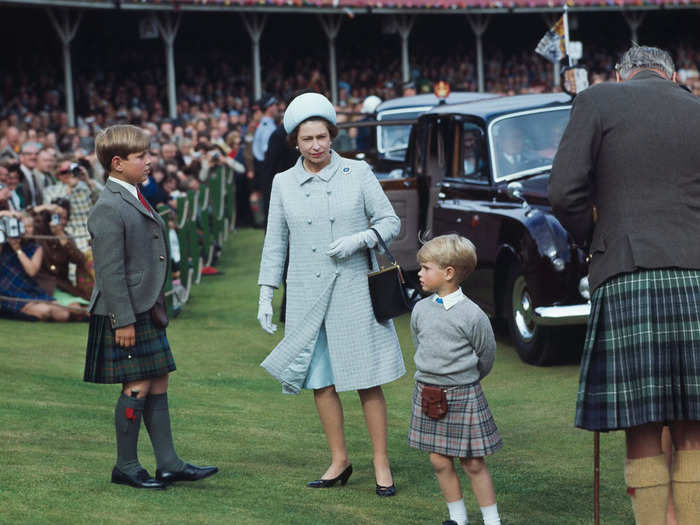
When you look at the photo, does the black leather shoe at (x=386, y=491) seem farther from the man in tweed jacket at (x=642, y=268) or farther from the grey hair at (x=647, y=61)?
the grey hair at (x=647, y=61)

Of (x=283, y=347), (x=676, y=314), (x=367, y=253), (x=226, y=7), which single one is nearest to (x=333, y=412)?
(x=283, y=347)

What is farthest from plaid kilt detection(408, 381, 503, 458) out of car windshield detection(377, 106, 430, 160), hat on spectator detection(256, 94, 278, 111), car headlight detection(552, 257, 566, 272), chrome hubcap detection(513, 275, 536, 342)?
hat on spectator detection(256, 94, 278, 111)

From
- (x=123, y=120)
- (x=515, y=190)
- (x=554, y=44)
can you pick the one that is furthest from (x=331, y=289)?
(x=123, y=120)

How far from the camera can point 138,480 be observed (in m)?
5.30

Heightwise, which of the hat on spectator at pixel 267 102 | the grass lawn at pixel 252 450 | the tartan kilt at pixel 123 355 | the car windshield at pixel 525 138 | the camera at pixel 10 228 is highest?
the hat on spectator at pixel 267 102

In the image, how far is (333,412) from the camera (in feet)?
18.0

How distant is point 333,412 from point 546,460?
127 centimetres

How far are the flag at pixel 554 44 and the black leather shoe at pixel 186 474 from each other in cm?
781

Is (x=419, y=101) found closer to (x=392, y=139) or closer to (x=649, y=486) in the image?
(x=392, y=139)

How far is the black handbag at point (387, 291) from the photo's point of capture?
17.5 ft

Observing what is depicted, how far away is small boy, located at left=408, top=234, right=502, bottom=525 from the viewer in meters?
4.63

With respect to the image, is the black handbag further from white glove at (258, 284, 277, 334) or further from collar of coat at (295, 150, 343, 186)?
white glove at (258, 284, 277, 334)

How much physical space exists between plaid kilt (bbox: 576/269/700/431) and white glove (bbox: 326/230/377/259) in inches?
63.8

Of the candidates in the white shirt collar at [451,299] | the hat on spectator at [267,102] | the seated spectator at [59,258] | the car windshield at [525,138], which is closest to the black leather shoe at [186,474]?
the white shirt collar at [451,299]
